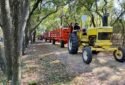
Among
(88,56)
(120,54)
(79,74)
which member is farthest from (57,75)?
(120,54)

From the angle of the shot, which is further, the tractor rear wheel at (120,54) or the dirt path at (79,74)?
the tractor rear wheel at (120,54)

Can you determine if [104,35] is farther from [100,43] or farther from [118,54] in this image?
[118,54]

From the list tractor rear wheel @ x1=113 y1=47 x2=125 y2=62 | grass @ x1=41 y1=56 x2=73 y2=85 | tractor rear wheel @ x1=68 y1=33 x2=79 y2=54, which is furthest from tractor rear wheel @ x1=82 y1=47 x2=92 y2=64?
tractor rear wheel @ x1=68 y1=33 x2=79 y2=54

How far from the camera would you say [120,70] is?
1055cm

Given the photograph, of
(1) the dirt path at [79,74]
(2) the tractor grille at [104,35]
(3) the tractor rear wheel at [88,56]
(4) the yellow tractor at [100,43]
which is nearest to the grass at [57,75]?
(1) the dirt path at [79,74]

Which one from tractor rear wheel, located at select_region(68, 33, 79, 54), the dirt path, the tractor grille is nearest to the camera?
the dirt path

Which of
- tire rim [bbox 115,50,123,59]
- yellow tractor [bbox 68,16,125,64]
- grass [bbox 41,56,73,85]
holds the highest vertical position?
yellow tractor [bbox 68,16,125,64]

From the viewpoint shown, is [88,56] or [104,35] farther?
[104,35]

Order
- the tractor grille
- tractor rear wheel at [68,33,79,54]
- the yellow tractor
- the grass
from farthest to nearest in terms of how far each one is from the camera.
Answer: tractor rear wheel at [68,33,79,54] < the tractor grille < the yellow tractor < the grass

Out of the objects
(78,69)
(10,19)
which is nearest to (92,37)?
(78,69)

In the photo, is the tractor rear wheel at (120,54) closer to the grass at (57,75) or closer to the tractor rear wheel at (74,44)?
Answer: the grass at (57,75)

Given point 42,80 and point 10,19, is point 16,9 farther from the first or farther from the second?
point 42,80

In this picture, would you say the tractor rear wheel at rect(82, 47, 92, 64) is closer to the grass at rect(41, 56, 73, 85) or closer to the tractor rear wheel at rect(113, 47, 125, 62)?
the grass at rect(41, 56, 73, 85)

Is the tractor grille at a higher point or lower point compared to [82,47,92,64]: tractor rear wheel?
higher
